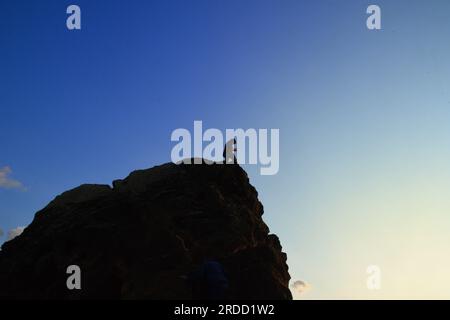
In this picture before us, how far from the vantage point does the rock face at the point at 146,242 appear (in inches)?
943

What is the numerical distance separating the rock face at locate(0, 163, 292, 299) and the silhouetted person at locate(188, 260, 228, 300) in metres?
14.5

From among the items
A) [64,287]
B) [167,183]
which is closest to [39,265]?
[64,287]

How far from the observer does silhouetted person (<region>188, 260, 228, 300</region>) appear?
9523mm

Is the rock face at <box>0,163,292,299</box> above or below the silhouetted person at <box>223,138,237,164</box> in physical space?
below

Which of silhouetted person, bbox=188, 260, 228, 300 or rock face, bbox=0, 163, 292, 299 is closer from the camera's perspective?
silhouetted person, bbox=188, 260, 228, 300

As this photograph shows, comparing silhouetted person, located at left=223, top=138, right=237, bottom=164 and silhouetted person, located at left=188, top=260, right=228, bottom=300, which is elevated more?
silhouetted person, located at left=223, top=138, right=237, bottom=164

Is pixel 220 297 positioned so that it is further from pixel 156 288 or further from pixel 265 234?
pixel 265 234

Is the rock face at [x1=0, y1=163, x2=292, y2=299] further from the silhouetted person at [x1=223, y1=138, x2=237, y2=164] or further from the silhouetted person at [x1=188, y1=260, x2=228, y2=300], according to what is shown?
the silhouetted person at [x1=188, y1=260, x2=228, y2=300]

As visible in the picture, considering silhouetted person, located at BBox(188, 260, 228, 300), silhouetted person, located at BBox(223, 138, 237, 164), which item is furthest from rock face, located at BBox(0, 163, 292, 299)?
silhouetted person, located at BBox(188, 260, 228, 300)

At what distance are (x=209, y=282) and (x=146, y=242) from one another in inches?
642

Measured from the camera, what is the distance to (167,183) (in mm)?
28109

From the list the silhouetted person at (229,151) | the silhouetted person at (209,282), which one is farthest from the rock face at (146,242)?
the silhouetted person at (209,282)
